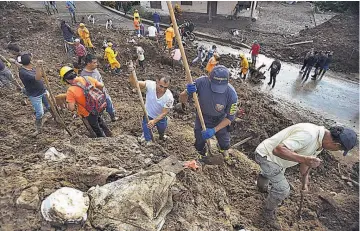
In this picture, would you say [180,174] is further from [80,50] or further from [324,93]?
[324,93]

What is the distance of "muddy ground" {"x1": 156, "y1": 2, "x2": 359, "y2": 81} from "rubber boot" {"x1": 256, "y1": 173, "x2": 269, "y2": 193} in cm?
1069

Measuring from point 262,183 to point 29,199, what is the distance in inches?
136

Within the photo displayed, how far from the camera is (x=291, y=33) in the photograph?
17359 millimetres

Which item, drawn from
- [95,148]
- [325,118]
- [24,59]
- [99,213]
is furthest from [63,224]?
[325,118]

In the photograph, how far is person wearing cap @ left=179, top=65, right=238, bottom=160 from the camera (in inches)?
169

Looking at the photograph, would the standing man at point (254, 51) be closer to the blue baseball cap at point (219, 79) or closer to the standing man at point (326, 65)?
the standing man at point (326, 65)

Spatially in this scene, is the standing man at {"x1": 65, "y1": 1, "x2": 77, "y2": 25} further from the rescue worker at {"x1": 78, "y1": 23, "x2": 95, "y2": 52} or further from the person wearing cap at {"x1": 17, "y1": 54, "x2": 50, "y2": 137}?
the person wearing cap at {"x1": 17, "y1": 54, "x2": 50, "y2": 137}

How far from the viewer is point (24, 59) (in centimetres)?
480

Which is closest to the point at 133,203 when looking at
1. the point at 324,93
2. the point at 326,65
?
the point at 324,93

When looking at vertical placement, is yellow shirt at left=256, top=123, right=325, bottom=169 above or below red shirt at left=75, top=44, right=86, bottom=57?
above

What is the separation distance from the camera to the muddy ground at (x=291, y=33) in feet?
45.5

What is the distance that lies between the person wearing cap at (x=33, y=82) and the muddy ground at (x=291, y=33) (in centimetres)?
1195

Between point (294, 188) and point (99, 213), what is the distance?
3.94m

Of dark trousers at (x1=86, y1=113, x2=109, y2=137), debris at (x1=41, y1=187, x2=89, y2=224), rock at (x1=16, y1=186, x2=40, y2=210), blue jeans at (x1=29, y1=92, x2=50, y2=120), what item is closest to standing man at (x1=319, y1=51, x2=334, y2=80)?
dark trousers at (x1=86, y1=113, x2=109, y2=137)
